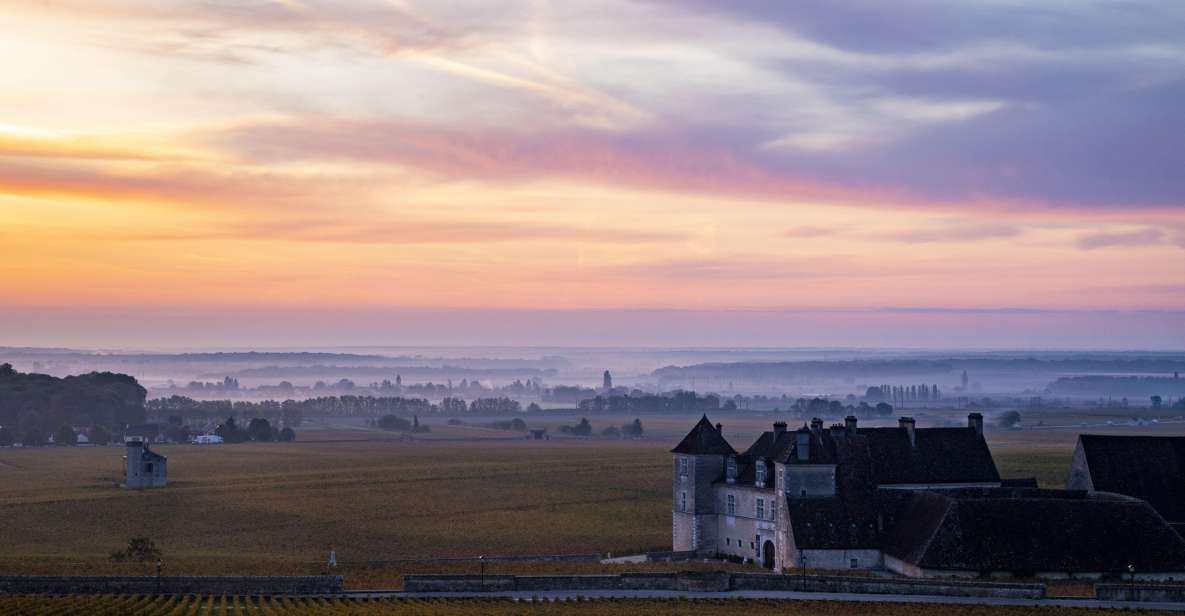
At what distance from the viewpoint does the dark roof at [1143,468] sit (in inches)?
2223

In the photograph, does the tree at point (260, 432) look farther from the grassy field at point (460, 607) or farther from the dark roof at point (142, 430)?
the grassy field at point (460, 607)

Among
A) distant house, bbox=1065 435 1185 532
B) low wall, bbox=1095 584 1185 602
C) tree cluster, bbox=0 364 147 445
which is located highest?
tree cluster, bbox=0 364 147 445

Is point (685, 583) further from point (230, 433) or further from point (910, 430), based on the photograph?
point (230, 433)

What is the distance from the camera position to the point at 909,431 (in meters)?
60.2

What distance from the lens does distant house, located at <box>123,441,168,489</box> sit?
9306 centimetres

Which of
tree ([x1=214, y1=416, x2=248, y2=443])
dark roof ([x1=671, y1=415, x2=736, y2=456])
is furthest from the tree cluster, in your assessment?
dark roof ([x1=671, y1=415, x2=736, y2=456])

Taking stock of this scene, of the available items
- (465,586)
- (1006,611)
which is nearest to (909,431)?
(1006,611)

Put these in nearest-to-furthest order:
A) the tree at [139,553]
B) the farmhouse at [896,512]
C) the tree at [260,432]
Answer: the farmhouse at [896,512], the tree at [139,553], the tree at [260,432]

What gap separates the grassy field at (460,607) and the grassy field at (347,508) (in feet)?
18.8

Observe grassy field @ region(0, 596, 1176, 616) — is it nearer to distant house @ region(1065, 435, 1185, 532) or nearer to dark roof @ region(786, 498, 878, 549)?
dark roof @ region(786, 498, 878, 549)

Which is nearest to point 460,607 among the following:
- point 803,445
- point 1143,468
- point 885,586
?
point 885,586

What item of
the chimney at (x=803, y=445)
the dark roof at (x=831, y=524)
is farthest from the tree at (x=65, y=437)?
the dark roof at (x=831, y=524)

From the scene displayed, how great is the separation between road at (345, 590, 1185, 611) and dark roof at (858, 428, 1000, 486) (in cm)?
1255

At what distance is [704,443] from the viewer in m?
61.9
